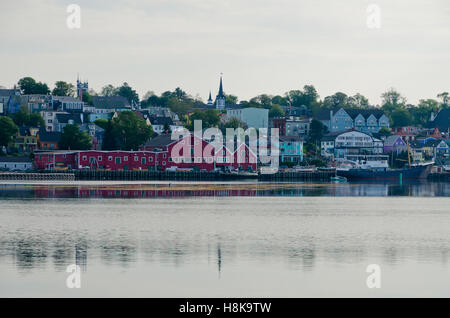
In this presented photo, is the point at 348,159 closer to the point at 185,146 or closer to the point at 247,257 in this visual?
the point at 185,146

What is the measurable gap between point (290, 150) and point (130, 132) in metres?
30.9

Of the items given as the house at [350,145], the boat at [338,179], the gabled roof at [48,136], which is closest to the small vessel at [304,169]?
the boat at [338,179]

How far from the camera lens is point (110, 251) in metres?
33.7

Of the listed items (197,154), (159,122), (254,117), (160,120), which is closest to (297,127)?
(254,117)

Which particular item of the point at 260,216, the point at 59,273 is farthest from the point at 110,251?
the point at 260,216

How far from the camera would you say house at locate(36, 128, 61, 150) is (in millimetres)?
151625

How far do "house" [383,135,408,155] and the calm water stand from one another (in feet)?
346

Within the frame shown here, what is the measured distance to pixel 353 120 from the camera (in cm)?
18525

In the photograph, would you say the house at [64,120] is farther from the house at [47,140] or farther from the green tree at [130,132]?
the green tree at [130,132]

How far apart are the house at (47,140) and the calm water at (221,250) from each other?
92.1 metres

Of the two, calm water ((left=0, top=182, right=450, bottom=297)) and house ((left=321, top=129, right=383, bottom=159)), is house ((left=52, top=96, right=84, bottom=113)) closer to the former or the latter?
house ((left=321, top=129, right=383, bottom=159))

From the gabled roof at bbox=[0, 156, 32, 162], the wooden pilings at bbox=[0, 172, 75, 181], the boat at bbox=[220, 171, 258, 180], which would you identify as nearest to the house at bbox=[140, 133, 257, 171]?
the boat at bbox=[220, 171, 258, 180]

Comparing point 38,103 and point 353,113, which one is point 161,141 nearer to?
point 353,113

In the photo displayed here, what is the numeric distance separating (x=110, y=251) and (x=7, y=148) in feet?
414
